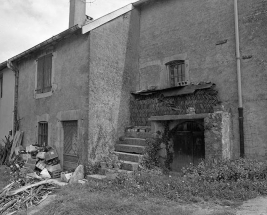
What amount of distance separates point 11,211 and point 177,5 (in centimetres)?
846

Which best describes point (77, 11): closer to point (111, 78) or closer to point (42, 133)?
point (111, 78)

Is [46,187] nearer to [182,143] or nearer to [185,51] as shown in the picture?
[182,143]

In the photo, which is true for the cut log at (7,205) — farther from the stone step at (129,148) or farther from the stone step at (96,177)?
the stone step at (129,148)

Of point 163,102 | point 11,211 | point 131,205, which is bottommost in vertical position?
point 11,211

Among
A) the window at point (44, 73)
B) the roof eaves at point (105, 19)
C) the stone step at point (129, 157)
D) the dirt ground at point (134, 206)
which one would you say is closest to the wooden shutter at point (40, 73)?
the window at point (44, 73)

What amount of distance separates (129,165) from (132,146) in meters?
0.87

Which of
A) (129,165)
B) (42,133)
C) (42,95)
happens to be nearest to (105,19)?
(42,95)

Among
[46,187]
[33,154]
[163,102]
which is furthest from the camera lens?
[33,154]

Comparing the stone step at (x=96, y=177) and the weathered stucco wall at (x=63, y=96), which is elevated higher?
the weathered stucco wall at (x=63, y=96)

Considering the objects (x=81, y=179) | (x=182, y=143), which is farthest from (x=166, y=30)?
(x=81, y=179)

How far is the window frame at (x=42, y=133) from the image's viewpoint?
972cm

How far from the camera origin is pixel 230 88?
747 cm

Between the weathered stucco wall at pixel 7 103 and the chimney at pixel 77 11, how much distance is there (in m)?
4.98

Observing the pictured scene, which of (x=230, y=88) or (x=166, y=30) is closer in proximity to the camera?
(x=230, y=88)
